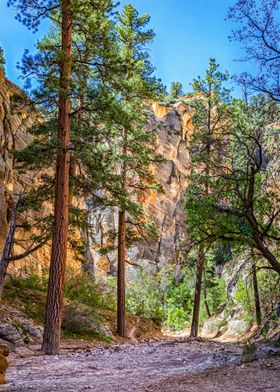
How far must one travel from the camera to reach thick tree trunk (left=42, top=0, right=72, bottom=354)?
365 inches

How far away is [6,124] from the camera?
17.2m

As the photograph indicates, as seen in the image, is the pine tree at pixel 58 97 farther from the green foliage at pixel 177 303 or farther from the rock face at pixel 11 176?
the green foliage at pixel 177 303

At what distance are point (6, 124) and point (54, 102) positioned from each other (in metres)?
7.79

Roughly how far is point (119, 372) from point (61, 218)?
15.0ft

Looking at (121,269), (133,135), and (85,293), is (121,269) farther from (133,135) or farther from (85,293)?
(133,135)

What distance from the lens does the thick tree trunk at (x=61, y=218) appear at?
30.4 feet

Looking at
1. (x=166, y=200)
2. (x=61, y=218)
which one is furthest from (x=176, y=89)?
(x=61, y=218)

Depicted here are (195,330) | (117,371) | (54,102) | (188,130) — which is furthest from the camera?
(188,130)

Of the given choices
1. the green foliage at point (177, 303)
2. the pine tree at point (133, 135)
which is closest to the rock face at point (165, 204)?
the green foliage at point (177, 303)

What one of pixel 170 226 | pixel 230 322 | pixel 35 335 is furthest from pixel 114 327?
pixel 170 226

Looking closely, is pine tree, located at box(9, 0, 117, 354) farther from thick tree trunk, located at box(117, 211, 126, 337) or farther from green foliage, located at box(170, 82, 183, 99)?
green foliage, located at box(170, 82, 183, 99)

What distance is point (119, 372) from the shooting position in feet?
20.8

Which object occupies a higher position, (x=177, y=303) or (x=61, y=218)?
(x=61, y=218)

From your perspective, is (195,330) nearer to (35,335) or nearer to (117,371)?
(35,335)
